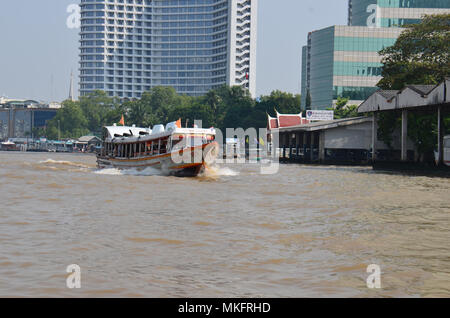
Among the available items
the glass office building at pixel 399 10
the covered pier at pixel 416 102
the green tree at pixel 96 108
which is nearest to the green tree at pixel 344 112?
the covered pier at pixel 416 102

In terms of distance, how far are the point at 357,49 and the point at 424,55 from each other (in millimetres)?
47848

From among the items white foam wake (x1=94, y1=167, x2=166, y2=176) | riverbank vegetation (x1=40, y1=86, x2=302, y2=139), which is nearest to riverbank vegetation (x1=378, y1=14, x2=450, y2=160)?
white foam wake (x1=94, y1=167, x2=166, y2=176)

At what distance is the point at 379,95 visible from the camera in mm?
42562

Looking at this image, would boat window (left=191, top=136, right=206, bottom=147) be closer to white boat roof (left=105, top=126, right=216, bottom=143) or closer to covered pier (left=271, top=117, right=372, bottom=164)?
white boat roof (left=105, top=126, right=216, bottom=143)

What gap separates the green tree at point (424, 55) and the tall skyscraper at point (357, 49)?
4192 centimetres

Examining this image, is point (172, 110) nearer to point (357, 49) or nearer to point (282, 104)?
point (282, 104)

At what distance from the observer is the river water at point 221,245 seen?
7.59 metres

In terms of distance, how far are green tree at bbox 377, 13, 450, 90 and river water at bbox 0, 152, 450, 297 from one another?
2765 centimetres

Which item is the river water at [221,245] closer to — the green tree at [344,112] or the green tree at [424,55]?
the green tree at [424,55]

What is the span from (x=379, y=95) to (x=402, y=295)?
37069 mm

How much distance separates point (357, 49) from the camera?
91875 millimetres

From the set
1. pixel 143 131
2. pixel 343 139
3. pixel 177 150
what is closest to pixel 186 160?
pixel 177 150

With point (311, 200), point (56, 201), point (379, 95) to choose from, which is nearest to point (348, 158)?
point (379, 95)

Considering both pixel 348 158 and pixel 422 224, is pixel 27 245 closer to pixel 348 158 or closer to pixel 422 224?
pixel 422 224
